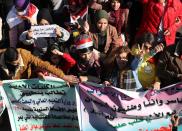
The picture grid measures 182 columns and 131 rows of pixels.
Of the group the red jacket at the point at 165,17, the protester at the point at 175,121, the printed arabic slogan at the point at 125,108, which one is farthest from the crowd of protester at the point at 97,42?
the protester at the point at 175,121

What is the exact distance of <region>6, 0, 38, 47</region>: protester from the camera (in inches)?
391

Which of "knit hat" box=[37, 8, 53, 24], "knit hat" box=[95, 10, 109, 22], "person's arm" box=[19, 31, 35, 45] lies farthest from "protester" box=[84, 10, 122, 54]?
"person's arm" box=[19, 31, 35, 45]

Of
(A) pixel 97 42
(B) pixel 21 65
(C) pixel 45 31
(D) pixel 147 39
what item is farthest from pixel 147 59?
(B) pixel 21 65

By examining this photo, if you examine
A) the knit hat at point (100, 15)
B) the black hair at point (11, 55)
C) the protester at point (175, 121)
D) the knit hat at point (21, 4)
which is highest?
the knit hat at point (21, 4)

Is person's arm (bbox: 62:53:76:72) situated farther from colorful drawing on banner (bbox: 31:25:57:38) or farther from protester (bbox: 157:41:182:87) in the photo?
protester (bbox: 157:41:182:87)

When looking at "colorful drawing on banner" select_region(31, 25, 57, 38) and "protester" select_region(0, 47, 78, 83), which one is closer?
"protester" select_region(0, 47, 78, 83)

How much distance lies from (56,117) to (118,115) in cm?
99

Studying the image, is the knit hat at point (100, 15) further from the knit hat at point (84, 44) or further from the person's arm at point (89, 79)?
the person's arm at point (89, 79)

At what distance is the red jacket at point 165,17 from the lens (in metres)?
9.91

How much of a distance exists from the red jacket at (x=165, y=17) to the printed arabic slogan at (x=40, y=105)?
1.85 m

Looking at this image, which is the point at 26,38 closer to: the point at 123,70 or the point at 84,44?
the point at 84,44

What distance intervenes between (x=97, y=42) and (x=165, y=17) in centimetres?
118

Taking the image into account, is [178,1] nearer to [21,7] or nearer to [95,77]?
[95,77]

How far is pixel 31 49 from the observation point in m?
10.0
